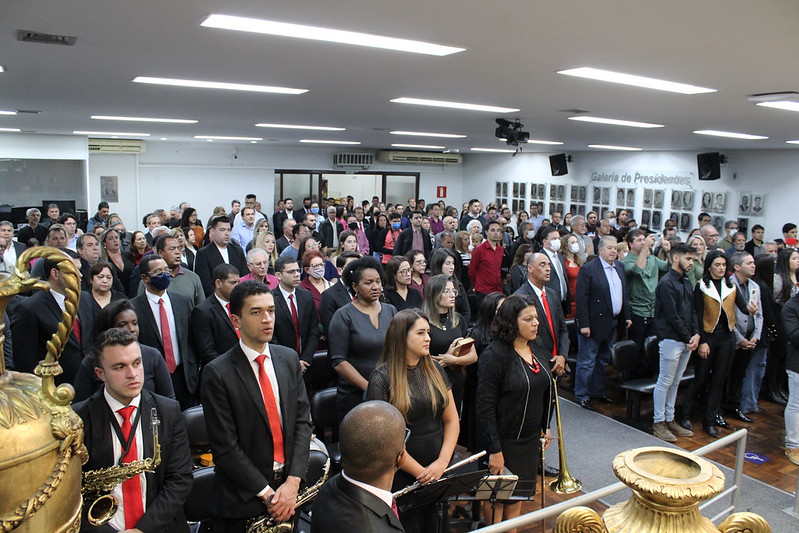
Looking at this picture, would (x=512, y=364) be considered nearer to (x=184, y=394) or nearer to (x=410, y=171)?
(x=184, y=394)

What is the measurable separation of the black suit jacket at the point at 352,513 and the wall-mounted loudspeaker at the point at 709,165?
11962 mm

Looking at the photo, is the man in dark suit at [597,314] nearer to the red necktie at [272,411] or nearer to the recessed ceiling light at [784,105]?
the recessed ceiling light at [784,105]

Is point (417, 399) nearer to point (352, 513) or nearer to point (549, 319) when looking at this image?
point (352, 513)

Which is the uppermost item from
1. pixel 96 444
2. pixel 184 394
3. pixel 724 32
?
pixel 724 32

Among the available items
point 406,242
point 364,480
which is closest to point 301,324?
point 364,480

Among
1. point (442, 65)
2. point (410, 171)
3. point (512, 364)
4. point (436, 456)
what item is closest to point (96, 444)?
point (436, 456)

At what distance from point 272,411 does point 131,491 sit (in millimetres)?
614

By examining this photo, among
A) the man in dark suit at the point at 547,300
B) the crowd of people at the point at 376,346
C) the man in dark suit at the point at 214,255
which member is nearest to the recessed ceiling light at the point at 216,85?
the crowd of people at the point at 376,346

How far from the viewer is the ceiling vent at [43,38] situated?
323 centimetres

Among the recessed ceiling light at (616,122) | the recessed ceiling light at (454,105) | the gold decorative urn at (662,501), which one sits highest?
the recessed ceiling light at (616,122)

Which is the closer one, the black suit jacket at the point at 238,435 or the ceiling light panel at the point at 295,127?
the black suit jacket at the point at 238,435

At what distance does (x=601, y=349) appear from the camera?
6.20 meters

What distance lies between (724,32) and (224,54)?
281cm

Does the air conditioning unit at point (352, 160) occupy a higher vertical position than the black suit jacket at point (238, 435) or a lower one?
higher
